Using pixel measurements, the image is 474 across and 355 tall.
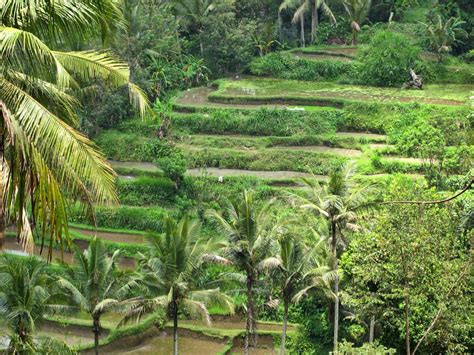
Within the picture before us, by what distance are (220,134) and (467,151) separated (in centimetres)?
1146

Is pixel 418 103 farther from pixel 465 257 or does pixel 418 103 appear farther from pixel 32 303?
pixel 32 303

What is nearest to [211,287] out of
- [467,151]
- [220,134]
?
[467,151]

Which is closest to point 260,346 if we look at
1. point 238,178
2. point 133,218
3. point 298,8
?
point 133,218

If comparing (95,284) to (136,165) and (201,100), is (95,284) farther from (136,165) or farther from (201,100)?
(201,100)

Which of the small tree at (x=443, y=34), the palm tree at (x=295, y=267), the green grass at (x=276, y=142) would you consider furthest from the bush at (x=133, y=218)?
the small tree at (x=443, y=34)

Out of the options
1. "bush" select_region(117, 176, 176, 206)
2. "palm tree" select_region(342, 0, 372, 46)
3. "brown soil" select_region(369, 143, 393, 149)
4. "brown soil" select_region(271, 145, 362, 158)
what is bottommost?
"bush" select_region(117, 176, 176, 206)

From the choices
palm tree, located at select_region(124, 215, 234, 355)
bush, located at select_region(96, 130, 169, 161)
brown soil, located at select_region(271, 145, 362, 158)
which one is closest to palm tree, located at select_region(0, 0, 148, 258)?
palm tree, located at select_region(124, 215, 234, 355)

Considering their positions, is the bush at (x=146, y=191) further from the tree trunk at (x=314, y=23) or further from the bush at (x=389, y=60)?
the tree trunk at (x=314, y=23)

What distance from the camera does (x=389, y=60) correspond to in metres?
35.0

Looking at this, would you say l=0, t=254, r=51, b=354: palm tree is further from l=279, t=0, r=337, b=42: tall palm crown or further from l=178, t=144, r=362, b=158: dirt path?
l=279, t=0, r=337, b=42: tall palm crown

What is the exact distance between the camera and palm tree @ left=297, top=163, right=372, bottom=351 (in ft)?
61.4

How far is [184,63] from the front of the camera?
124ft

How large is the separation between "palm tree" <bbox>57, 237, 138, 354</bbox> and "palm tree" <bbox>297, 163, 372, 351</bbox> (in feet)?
15.9

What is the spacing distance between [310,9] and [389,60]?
6.74 metres
